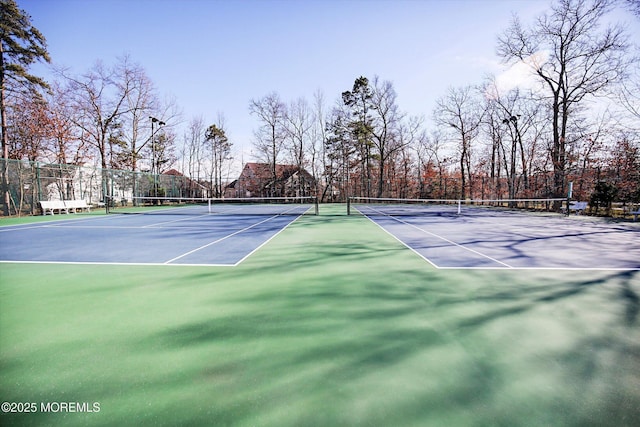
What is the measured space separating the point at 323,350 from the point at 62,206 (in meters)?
21.9

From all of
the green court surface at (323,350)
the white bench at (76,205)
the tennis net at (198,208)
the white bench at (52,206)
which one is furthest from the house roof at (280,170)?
the green court surface at (323,350)

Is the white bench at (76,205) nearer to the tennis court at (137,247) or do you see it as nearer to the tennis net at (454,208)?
the tennis court at (137,247)

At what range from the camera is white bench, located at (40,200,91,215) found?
679 inches

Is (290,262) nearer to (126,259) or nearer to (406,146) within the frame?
(126,259)

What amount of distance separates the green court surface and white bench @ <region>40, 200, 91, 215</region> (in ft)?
53.7

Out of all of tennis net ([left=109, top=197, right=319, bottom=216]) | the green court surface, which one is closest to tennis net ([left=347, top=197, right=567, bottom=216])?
tennis net ([left=109, top=197, right=319, bottom=216])

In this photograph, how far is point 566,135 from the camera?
2359cm

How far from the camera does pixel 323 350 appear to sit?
2.62 metres

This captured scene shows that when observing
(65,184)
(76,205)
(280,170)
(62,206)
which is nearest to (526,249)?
(62,206)

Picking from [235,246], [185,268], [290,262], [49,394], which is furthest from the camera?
[235,246]

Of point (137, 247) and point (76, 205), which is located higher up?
point (76, 205)

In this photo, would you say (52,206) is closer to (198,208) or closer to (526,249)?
(198,208)

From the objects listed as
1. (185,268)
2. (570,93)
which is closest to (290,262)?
(185,268)

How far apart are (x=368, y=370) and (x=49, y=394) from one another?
2.27m
